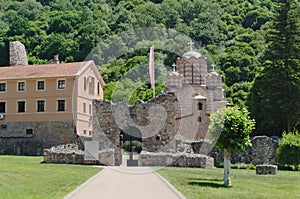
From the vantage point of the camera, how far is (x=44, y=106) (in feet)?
160

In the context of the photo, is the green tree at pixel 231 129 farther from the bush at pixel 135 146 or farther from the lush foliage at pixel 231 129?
the bush at pixel 135 146

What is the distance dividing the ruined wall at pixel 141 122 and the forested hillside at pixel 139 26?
26.1 metres

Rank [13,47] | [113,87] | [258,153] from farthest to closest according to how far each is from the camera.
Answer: [113,87] → [13,47] → [258,153]

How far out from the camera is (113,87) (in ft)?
236

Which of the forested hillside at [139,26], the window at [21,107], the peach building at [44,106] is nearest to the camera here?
the peach building at [44,106]

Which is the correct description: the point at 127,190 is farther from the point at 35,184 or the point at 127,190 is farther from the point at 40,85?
the point at 40,85

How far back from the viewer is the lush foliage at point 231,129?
75.7 feet

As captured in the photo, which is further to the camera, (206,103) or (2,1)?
(2,1)

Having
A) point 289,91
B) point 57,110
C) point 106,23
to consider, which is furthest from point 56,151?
point 106,23

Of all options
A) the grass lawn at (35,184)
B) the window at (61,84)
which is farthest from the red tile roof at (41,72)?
the grass lawn at (35,184)

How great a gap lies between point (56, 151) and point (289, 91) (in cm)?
2874

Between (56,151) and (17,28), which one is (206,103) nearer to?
(56,151)

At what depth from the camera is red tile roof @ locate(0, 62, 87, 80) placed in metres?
49.1

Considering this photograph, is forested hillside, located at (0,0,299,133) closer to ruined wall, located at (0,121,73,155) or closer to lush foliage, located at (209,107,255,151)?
ruined wall, located at (0,121,73,155)
